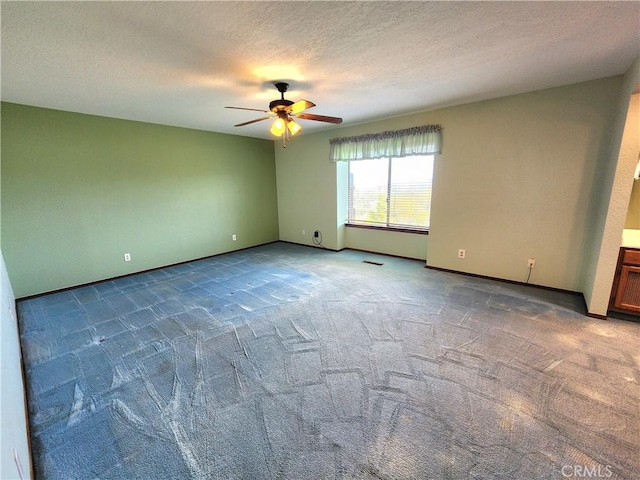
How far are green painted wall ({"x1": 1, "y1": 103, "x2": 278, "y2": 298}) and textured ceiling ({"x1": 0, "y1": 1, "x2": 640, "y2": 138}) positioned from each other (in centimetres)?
53

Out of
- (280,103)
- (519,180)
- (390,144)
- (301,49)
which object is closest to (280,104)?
(280,103)

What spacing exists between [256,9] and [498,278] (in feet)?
12.8

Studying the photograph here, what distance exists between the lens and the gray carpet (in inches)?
53.6

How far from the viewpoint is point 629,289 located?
2.53m

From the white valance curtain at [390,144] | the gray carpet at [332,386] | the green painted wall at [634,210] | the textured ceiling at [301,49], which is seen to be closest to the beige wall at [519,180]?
the white valance curtain at [390,144]

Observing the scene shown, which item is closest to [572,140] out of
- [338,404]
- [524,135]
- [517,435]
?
[524,135]

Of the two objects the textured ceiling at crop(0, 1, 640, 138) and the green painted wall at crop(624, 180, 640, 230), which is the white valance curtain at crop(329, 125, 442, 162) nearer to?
the textured ceiling at crop(0, 1, 640, 138)

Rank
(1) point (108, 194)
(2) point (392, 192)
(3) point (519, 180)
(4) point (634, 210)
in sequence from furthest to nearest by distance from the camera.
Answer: (2) point (392, 192) → (1) point (108, 194) → (3) point (519, 180) → (4) point (634, 210)

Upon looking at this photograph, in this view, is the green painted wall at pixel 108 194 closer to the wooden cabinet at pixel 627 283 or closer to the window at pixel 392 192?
the window at pixel 392 192

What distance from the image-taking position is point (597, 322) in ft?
8.43

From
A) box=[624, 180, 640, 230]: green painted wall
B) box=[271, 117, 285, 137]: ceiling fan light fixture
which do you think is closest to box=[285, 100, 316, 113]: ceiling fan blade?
box=[271, 117, 285, 137]: ceiling fan light fixture

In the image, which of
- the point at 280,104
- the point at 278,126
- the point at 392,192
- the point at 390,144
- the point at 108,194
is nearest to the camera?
the point at 280,104

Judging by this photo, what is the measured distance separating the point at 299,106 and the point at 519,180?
9.12 feet

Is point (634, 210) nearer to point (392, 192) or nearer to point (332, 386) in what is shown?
point (392, 192)
